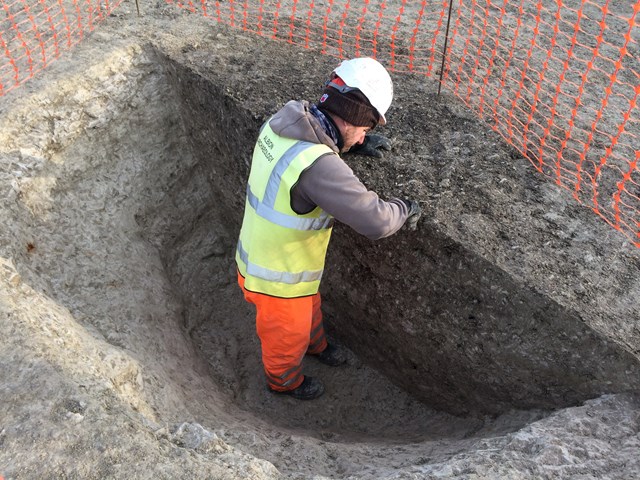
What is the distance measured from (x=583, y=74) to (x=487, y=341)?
2.52m

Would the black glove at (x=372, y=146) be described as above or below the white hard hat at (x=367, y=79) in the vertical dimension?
below

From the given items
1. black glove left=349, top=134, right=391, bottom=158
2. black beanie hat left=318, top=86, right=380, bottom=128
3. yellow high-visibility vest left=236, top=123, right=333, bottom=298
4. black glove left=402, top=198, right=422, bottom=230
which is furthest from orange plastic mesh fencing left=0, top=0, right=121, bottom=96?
black glove left=402, top=198, right=422, bottom=230

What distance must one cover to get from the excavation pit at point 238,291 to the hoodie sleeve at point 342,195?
70 centimetres

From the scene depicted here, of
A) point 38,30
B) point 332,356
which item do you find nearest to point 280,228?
point 332,356

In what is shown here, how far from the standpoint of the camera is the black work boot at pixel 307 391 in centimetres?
433

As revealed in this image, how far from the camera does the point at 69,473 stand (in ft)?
7.32

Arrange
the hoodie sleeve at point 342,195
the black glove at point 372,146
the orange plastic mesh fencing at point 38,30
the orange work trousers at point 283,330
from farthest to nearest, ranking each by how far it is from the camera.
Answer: the orange plastic mesh fencing at point 38,30
the black glove at point 372,146
the orange work trousers at point 283,330
the hoodie sleeve at point 342,195

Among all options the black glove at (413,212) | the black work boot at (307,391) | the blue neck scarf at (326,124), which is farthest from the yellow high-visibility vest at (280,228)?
the black work boot at (307,391)

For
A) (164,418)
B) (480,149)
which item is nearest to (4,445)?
(164,418)

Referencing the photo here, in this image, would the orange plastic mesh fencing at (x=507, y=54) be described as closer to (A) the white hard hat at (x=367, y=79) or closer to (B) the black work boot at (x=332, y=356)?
(A) the white hard hat at (x=367, y=79)

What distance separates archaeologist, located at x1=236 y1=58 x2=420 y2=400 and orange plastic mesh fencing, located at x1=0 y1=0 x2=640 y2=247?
3.84 feet

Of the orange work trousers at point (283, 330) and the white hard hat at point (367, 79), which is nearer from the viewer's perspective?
the white hard hat at point (367, 79)

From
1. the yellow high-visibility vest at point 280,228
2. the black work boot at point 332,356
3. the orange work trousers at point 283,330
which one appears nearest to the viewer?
the yellow high-visibility vest at point 280,228

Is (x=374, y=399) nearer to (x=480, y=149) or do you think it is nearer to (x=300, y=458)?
(x=300, y=458)
